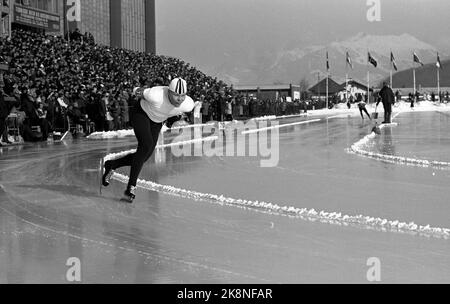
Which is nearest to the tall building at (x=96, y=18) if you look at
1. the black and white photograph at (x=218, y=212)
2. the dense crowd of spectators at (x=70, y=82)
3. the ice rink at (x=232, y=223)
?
the dense crowd of spectators at (x=70, y=82)

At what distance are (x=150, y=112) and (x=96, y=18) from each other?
4837 centimetres

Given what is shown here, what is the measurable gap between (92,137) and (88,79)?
23.4 feet

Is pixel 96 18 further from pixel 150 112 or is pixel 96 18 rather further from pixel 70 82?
pixel 150 112

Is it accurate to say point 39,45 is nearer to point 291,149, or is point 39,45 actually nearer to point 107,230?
point 291,149

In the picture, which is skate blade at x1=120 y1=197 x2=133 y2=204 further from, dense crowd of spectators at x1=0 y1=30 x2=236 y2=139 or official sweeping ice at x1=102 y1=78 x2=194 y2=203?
dense crowd of spectators at x1=0 y1=30 x2=236 y2=139

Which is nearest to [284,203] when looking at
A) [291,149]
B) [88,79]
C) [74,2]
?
[291,149]

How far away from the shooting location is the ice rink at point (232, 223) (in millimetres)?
4309

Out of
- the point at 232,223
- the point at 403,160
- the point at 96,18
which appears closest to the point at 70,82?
the point at 403,160

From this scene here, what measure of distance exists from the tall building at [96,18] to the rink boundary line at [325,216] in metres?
29.8

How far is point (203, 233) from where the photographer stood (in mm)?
5512

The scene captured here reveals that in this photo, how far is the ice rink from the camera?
431 cm

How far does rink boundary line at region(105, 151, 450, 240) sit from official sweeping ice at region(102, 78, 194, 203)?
2.13 ft

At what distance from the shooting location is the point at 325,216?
6.14 metres

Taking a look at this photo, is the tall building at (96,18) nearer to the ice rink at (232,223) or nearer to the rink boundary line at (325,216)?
the ice rink at (232,223)
